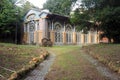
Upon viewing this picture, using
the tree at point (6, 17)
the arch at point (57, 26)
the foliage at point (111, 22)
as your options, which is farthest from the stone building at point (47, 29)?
the foliage at point (111, 22)

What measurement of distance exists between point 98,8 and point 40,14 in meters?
12.2

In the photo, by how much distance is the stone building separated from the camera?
108 ft

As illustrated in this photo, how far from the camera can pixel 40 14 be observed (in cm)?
3325

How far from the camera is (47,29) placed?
32844 millimetres

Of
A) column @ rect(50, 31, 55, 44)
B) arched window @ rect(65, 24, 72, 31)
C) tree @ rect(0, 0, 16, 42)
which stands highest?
tree @ rect(0, 0, 16, 42)

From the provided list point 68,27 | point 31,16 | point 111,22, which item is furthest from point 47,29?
point 111,22

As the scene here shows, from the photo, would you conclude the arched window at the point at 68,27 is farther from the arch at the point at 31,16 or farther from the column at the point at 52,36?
the arch at the point at 31,16


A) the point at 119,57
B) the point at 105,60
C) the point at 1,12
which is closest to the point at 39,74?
the point at 105,60

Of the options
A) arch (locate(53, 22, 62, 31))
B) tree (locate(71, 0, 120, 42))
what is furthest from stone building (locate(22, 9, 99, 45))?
tree (locate(71, 0, 120, 42))

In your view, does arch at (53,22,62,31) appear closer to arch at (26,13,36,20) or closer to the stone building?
the stone building

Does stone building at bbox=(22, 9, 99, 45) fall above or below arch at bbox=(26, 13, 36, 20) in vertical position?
below

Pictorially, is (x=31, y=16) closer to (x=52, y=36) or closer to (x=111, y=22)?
(x=52, y=36)

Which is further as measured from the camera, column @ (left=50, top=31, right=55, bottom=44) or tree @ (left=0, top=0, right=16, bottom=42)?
tree @ (left=0, top=0, right=16, bottom=42)

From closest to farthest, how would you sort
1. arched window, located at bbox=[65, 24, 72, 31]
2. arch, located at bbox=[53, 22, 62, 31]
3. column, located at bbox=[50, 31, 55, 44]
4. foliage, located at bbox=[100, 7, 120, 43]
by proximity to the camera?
foliage, located at bbox=[100, 7, 120, 43], column, located at bbox=[50, 31, 55, 44], arch, located at bbox=[53, 22, 62, 31], arched window, located at bbox=[65, 24, 72, 31]
